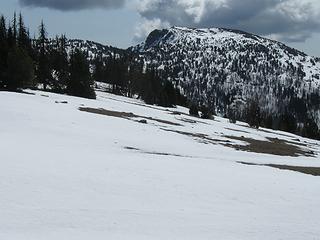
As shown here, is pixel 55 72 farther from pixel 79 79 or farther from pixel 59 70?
pixel 79 79

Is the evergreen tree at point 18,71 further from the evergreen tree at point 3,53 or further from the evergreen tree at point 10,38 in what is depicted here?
the evergreen tree at point 10,38

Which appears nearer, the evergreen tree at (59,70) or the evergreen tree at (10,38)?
the evergreen tree at (10,38)

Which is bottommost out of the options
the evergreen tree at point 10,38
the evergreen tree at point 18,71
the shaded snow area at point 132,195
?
the shaded snow area at point 132,195

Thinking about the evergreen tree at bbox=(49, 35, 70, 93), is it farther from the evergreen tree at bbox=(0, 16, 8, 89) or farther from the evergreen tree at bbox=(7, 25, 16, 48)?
the evergreen tree at bbox=(0, 16, 8, 89)

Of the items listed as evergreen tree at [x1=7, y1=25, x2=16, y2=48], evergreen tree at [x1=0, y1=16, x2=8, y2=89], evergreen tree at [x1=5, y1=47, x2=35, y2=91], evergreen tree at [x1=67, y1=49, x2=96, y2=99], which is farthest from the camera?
evergreen tree at [x1=67, y1=49, x2=96, y2=99]

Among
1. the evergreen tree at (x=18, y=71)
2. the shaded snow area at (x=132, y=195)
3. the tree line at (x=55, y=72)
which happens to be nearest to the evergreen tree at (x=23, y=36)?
the tree line at (x=55, y=72)

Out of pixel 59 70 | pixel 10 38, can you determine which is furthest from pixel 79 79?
pixel 10 38

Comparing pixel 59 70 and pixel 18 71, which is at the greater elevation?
pixel 59 70

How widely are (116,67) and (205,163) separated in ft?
325

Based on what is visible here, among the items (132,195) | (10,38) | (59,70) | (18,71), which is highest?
(10,38)

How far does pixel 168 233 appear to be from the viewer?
11531 millimetres

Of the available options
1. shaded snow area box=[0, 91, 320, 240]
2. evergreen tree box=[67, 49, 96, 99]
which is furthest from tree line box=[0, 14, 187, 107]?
shaded snow area box=[0, 91, 320, 240]

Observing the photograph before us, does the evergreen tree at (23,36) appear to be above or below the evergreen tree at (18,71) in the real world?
above

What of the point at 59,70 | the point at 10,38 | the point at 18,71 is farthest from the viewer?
the point at 59,70
